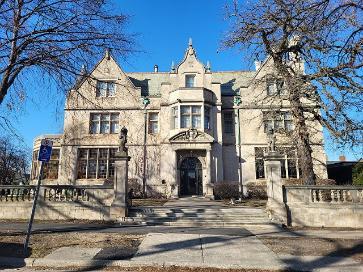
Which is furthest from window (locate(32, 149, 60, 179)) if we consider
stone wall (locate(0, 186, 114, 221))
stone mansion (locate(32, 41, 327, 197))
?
stone wall (locate(0, 186, 114, 221))

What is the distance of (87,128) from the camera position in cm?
2892

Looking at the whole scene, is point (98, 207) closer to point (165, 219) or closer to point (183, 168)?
A: point (165, 219)

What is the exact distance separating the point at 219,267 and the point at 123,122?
75.5 ft

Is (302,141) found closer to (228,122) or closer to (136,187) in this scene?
(228,122)

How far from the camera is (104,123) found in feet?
96.4

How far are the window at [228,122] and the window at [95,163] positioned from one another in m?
10.4

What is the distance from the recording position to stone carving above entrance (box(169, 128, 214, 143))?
26250 millimetres

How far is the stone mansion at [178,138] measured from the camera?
2667cm

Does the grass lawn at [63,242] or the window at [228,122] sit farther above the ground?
the window at [228,122]

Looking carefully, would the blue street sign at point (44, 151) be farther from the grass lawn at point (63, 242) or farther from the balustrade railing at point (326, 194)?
the balustrade railing at point (326, 194)

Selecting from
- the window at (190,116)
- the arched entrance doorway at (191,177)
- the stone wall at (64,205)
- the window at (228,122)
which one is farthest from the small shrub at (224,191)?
the stone wall at (64,205)

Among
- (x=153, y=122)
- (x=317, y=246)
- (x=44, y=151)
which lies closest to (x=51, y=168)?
(x=153, y=122)

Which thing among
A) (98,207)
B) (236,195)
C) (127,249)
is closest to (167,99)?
(236,195)

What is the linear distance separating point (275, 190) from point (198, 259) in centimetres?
806
